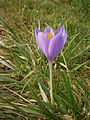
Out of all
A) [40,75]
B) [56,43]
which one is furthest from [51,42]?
[40,75]

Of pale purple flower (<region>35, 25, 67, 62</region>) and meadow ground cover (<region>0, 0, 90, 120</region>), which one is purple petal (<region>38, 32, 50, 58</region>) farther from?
meadow ground cover (<region>0, 0, 90, 120</region>)

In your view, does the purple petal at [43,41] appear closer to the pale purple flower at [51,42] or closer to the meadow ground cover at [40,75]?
the pale purple flower at [51,42]

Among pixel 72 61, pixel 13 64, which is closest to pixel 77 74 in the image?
pixel 72 61

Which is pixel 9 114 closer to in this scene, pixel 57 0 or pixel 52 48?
pixel 52 48

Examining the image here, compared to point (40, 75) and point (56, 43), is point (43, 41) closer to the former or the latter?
point (56, 43)

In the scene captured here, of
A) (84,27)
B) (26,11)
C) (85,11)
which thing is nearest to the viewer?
→ (84,27)

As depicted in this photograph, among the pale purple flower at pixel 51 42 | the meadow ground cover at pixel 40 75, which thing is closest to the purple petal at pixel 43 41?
the pale purple flower at pixel 51 42

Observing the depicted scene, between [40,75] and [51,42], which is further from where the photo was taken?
[40,75]

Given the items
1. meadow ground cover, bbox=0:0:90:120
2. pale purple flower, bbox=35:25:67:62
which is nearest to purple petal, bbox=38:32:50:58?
pale purple flower, bbox=35:25:67:62
